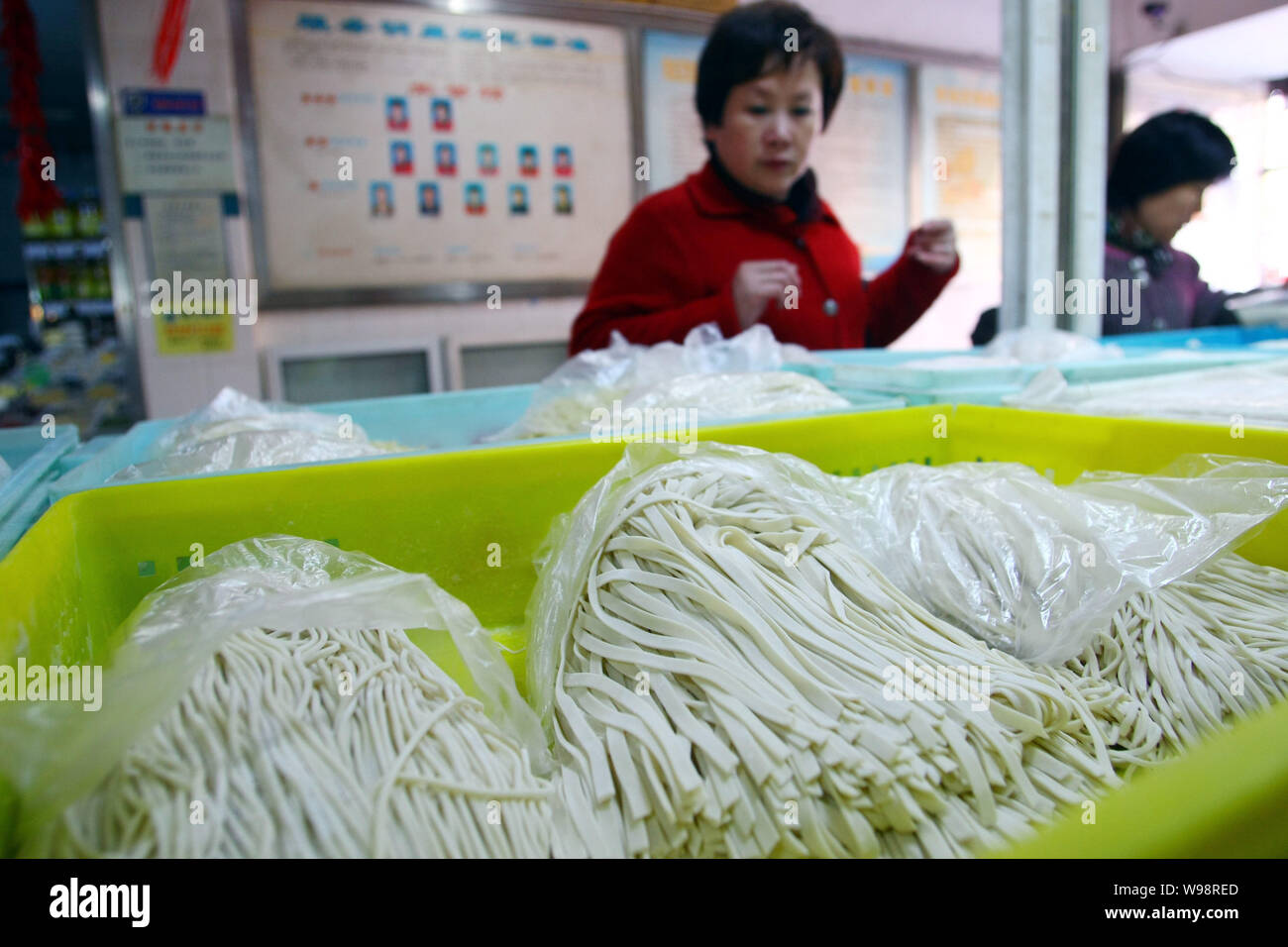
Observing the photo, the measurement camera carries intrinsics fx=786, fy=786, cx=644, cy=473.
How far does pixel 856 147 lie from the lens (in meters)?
3.56

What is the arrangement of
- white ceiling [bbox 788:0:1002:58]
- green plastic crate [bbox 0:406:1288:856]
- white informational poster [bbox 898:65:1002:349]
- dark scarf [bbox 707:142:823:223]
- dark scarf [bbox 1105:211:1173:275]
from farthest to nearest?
1. white informational poster [bbox 898:65:1002:349]
2. white ceiling [bbox 788:0:1002:58]
3. dark scarf [bbox 1105:211:1173:275]
4. dark scarf [bbox 707:142:823:223]
5. green plastic crate [bbox 0:406:1288:856]

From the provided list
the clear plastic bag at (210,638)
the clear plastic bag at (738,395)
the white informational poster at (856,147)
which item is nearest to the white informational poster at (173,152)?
the white informational poster at (856,147)

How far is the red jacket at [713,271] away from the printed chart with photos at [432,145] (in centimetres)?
85

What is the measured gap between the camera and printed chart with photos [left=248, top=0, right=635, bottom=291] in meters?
2.71

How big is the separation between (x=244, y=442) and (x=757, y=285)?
53.6 inches

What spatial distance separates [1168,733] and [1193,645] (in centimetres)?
11

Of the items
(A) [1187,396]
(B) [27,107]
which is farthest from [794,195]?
(B) [27,107]

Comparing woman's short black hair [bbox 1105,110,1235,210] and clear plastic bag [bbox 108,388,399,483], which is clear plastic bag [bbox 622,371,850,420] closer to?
clear plastic bag [bbox 108,388,399,483]

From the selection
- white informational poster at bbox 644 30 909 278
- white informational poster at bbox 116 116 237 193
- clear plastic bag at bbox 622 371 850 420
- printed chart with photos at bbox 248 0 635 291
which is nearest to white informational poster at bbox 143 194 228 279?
white informational poster at bbox 116 116 237 193

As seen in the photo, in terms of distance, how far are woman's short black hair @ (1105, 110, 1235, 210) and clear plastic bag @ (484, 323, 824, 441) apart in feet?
5.15

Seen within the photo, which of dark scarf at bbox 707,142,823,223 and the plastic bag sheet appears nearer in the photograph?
the plastic bag sheet

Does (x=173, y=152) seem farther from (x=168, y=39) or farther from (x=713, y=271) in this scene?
(x=713, y=271)

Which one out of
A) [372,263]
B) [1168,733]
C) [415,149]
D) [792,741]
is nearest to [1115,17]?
[415,149]
